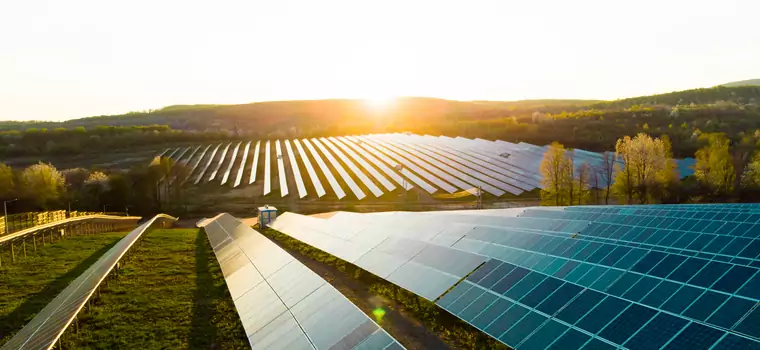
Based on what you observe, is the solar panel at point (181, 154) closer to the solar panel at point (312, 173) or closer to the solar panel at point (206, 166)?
the solar panel at point (206, 166)

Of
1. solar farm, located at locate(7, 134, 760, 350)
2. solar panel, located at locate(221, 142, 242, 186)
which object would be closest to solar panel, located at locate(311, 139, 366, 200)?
solar panel, located at locate(221, 142, 242, 186)

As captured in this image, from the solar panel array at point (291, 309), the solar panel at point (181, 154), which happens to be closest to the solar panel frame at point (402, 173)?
the solar panel at point (181, 154)

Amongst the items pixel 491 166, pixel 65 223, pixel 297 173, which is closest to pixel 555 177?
pixel 491 166

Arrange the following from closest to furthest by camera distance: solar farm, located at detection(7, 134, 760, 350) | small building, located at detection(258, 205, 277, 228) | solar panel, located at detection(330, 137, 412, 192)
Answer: solar farm, located at detection(7, 134, 760, 350) → small building, located at detection(258, 205, 277, 228) → solar panel, located at detection(330, 137, 412, 192)

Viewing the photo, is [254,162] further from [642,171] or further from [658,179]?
[658,179]

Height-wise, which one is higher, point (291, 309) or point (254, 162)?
point (291, 309)

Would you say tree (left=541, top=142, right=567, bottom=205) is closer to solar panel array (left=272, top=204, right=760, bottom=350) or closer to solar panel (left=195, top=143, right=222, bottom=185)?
solar panel array (left=272, top=204, right=760, bottom=350)
